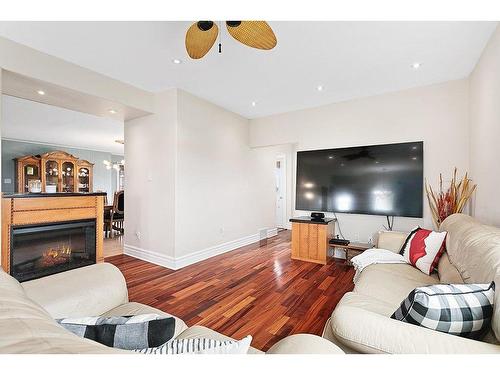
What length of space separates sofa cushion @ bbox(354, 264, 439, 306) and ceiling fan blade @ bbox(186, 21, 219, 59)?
2104mm

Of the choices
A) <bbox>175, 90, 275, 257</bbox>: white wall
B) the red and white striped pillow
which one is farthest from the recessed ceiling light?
<bbox>175, 90, 275, 257</bbox>: white wall

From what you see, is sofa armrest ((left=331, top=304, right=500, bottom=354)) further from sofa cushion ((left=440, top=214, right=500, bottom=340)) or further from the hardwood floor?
the hardwood floor

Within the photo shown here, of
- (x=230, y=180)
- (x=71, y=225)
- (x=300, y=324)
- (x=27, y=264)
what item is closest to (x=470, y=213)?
(x=300, y=324)

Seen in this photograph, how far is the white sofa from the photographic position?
82 cm

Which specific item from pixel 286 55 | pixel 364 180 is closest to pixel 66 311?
pixel 286 55

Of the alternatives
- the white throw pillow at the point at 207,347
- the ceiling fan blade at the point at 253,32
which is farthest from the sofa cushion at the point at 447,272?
the ceiling fan blade at the point at 253,32

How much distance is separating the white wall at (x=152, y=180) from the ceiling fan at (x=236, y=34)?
1595mm

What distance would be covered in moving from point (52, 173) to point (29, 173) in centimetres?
51

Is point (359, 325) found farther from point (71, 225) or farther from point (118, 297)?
point (71, 225)

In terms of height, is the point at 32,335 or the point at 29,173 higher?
the point at 29,173

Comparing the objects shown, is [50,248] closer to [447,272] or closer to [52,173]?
[447,272]

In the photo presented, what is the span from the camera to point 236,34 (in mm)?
1633

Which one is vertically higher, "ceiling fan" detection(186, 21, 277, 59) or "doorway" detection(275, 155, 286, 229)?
"ceiling fan" detection(186, 21, 277, 59)
